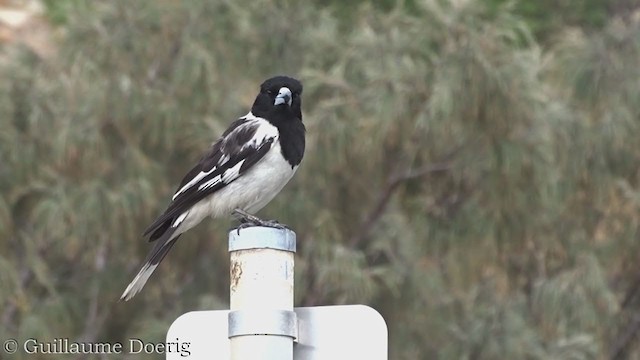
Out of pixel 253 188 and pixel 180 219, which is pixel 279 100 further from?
pixel 180 219

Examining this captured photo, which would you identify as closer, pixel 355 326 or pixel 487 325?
pixel 355 326

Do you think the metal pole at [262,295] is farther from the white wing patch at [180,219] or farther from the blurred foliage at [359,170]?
the blurred foliage at [359,170]

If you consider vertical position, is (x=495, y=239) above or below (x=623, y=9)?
below

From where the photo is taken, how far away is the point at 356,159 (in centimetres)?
799

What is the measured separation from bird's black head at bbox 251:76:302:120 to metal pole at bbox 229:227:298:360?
2.09m

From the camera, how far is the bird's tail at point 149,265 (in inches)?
179

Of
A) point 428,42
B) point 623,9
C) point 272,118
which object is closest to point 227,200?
point 272,118

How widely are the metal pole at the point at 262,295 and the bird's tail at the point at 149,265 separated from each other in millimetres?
1493

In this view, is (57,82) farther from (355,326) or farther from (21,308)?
(355,326)

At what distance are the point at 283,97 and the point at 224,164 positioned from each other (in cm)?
33

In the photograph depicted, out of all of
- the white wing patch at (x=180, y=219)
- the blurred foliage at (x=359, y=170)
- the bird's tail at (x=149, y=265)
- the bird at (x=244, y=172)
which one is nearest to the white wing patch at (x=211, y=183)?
the bird at (x=244, y=172)

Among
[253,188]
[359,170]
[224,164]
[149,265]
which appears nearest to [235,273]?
[149,265]

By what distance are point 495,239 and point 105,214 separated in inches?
90.2

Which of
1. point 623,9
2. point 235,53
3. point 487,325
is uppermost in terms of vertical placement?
point 623,9
